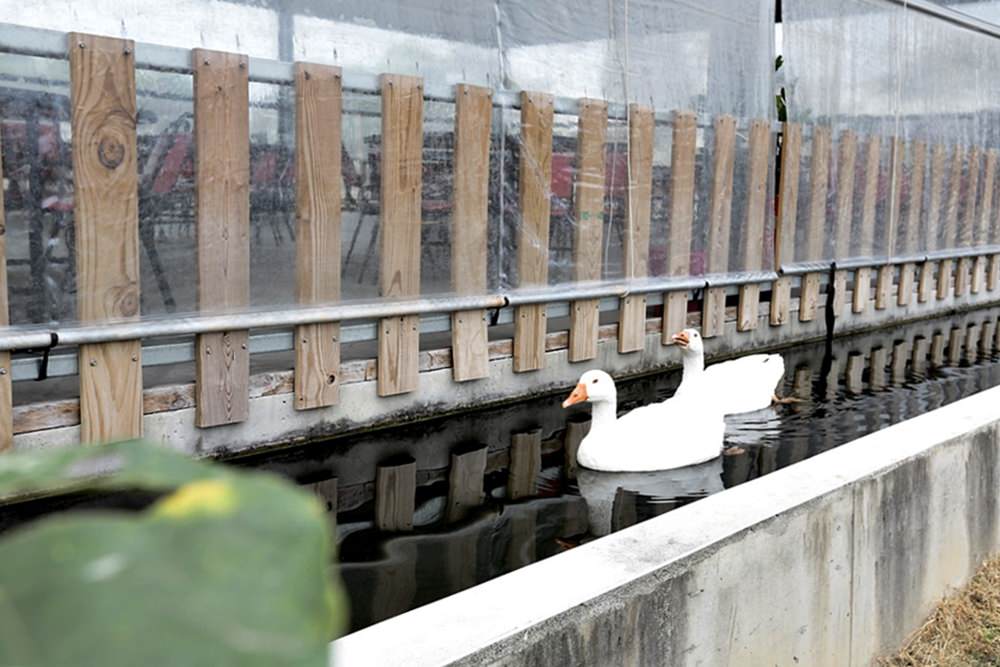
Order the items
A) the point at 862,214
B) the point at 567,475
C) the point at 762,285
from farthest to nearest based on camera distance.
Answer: the point at 862,214 < the point at 762,285 < the point at 567,475

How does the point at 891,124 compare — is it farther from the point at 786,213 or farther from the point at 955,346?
the point at 955,346

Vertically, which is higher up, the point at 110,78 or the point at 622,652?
the point at 110,78

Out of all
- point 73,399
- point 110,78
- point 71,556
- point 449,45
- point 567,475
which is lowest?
point 567,475

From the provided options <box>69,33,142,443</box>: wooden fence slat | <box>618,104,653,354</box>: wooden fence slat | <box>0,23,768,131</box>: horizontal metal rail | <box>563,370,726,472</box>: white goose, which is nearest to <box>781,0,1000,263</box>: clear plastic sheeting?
<box>618,104,653,354</box>: wooden fence slat

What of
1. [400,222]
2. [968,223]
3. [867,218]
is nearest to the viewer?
[400,222]

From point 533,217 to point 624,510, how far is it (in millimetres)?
2224

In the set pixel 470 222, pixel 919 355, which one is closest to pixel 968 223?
pixel 919 355

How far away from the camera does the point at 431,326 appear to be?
20.5 feet

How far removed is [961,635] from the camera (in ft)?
12.9

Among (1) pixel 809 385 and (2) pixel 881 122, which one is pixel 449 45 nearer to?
(1) pixel 809 385

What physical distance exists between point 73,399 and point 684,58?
4798 mm

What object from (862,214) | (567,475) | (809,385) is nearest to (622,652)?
(567,475)

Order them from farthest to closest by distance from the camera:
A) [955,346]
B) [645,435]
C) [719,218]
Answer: [955,346] < [719,218] < [645,435]

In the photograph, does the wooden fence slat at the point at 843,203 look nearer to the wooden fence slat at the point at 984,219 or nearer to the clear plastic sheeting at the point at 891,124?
the clear plastic sheeting at the point at 891,124
